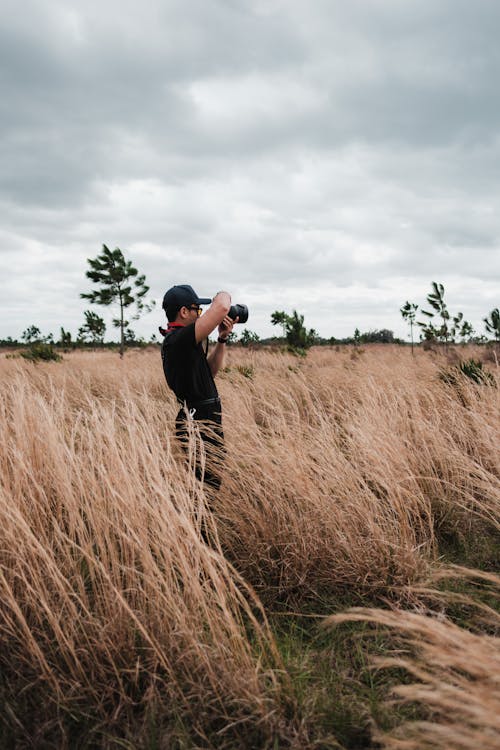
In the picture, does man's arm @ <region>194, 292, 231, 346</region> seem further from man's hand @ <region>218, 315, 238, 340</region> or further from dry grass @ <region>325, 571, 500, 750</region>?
dry grass @ <region>325, 571, 500, 750</region>

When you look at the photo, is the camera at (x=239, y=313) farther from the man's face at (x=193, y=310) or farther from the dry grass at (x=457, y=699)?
the dry grass at (x=457, y=699)

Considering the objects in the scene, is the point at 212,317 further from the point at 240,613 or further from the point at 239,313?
the point at 240,613

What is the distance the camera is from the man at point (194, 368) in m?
2.88

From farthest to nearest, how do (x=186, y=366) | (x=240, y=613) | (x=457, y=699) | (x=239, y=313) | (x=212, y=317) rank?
(x=239, y=313), (x=186, y=366), (x=212, y=317), (x=240, y=613), (x=457, y=699)

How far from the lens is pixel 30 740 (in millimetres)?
1446

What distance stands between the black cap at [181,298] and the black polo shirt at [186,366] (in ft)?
0.64

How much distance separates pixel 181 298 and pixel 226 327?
417 mm

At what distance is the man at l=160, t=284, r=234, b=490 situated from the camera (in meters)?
2.88

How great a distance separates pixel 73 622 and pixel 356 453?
2181mm

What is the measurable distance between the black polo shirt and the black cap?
0.19m

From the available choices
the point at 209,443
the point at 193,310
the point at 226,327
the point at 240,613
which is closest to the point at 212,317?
the point at 193,310

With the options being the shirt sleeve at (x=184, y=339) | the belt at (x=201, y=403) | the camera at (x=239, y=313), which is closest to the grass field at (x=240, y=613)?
the belt at (x=201, y=403)

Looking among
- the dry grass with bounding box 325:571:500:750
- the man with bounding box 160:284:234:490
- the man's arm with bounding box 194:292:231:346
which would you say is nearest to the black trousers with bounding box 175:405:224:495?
the man with bounding box 160:284:234:490

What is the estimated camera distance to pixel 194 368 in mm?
3041
